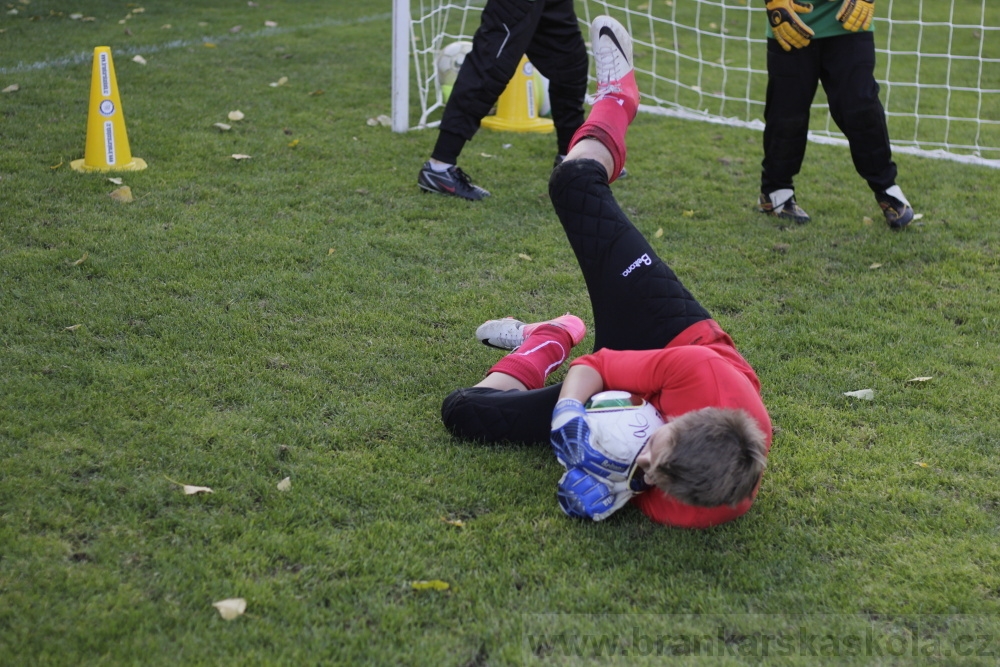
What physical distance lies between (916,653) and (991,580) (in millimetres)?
391

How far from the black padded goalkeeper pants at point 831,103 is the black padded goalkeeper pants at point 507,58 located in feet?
3.56

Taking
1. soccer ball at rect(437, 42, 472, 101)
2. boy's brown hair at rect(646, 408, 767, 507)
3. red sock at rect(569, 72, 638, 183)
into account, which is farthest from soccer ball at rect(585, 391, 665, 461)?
soccer ball at rect(437, 42, 472, 101)

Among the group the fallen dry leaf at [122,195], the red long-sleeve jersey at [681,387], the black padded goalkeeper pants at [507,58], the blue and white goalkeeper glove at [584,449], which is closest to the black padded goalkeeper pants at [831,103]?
the black padded goalkeeper pants at [507,58]

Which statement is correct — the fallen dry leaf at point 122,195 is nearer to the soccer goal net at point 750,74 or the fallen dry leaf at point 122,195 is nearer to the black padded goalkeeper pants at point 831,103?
the soccer goal net at point 750,74

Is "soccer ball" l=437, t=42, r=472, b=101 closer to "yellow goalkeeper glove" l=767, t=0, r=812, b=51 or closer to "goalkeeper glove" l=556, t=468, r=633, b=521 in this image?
"yellow goalkeeper glove" l=767, t=0, r=812, b=51

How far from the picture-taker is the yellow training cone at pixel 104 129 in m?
4.95

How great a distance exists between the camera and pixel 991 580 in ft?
8.14

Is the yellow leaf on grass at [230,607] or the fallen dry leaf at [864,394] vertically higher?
the yellow leaf on grass at [230,607]

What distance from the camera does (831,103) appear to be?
15.5 feet

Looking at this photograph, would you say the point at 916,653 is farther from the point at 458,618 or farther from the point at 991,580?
the point at 458,618

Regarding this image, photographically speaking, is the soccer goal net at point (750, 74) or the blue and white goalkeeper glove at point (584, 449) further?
the soccer goal net at point (750, 74)

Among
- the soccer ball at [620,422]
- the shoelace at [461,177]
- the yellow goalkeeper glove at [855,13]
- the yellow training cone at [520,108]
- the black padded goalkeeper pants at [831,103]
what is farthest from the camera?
the yellow training cone at [520,108]

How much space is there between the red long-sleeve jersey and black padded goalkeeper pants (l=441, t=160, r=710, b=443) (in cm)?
18

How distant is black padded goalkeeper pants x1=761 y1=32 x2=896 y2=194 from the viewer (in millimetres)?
4582
